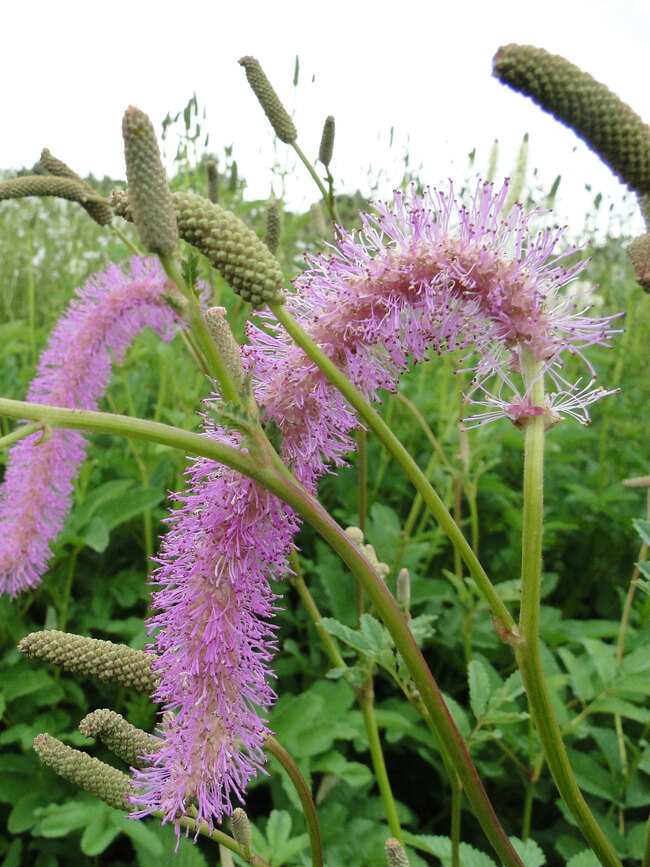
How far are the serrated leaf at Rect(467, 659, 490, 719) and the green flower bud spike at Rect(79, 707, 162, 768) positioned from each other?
1.91ft

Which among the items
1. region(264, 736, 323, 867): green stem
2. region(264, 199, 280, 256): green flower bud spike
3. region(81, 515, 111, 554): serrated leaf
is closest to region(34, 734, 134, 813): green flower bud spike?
region(264, 736, 323, 867): green stem

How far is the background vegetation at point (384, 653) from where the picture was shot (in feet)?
5.08

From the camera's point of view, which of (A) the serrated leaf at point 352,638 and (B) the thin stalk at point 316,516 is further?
(A) the serrated leaf at point 352,638

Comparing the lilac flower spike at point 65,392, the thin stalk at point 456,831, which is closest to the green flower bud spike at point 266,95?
the lilac flower spike at point 65,392

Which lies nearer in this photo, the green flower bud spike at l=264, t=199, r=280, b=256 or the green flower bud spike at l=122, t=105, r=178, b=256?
the green flower bud spike at l=122, t=105, r=178, b=256

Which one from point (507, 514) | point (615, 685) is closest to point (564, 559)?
point (507, 514)

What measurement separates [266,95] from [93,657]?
1099 mm

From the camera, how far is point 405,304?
896mm

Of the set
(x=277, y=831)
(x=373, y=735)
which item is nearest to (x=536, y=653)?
(x=373, y=735)

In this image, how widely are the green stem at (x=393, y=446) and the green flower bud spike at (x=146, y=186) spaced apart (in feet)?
0.41

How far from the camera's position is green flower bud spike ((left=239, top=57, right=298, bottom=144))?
1.41m

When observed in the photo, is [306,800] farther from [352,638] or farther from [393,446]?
[393,446]

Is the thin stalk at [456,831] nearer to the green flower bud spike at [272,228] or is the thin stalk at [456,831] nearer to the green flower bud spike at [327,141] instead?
the green flower bud spike at [272,228]

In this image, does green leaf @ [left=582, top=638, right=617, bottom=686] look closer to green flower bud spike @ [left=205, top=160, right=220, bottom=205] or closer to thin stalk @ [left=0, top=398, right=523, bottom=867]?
thin stalk @ [left=0, top=398, right=523, bottom=867]
